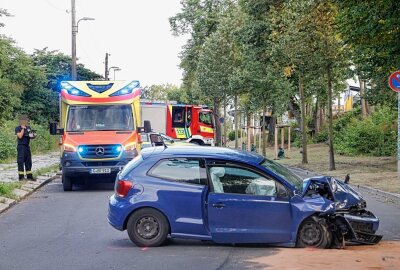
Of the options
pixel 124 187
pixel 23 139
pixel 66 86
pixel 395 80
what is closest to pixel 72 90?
pixel 66 86

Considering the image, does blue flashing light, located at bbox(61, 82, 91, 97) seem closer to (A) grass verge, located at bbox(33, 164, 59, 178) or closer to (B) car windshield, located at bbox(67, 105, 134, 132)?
(B) car windshield, located at bbox(67, 105, 134, 132)

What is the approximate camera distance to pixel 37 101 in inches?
1953

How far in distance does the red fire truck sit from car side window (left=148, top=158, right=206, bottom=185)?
1207 inches

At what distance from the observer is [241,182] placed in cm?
955

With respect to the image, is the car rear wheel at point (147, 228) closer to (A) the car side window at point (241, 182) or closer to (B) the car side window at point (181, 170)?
(B) the car side window at point (181, 170)

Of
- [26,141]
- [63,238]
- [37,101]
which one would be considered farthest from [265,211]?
[37,101]

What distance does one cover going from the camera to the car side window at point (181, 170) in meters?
9.66

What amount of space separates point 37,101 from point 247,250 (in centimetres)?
4245

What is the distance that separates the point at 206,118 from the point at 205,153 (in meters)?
37.5

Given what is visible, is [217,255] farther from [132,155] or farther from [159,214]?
[132,155]

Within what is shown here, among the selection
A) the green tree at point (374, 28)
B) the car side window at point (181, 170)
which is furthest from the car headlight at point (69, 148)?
the car side window at point (181, 170)

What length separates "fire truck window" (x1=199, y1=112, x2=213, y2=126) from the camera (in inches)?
1850

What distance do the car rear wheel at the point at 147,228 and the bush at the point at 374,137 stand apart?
26.8 meters

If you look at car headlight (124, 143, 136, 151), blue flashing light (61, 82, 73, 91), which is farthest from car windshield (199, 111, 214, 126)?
car headlight (124, 143, 136, 151)
